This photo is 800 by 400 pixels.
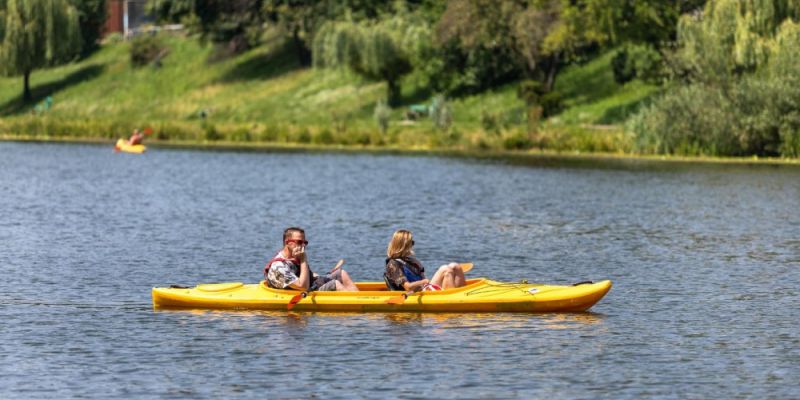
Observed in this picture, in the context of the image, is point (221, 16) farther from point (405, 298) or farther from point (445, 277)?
point (405, 298)

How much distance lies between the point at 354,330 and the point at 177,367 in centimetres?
352

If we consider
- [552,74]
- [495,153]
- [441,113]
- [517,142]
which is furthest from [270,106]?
[517,142]

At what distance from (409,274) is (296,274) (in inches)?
68.0

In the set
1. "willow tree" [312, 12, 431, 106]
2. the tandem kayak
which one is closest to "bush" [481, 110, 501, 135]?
"willow tree" [312, 12, 431, 106]

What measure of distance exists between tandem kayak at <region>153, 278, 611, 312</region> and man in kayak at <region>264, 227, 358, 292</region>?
0.16 m

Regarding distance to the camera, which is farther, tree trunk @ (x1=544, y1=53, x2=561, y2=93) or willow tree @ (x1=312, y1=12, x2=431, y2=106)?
willow tree @ (x1=312, y1=12, x2=431, y2=106)

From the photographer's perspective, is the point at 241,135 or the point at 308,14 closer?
the point at 241,135

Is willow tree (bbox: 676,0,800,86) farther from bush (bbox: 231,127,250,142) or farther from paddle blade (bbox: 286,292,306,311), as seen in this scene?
paddle blade (bbox: 286,292,306,311)

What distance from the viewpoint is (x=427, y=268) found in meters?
30.5

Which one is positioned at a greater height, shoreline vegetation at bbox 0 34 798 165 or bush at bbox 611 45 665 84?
bush at bbox 611 45 665 84

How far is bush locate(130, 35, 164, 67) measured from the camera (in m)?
104

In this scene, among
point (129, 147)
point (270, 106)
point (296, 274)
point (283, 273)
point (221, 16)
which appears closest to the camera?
point (283, 273)

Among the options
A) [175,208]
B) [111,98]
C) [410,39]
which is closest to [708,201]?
[175,208]

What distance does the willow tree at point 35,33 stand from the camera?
93.2m
